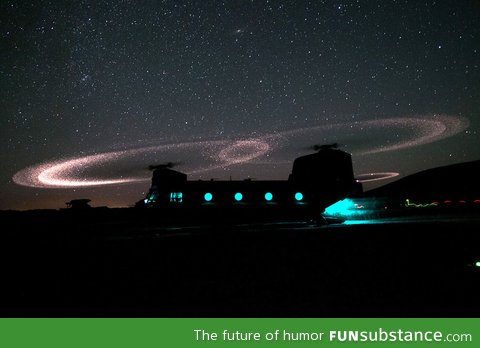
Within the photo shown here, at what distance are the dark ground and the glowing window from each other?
15.2 meters

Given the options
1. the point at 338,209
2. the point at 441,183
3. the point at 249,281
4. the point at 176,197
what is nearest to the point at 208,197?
the point at 176,197

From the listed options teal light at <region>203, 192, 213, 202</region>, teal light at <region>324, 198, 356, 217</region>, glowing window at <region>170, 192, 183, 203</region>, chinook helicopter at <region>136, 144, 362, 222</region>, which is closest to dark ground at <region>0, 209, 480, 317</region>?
chinook helicopter at <region>136, 144, 362, 222</region>

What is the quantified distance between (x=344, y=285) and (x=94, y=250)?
7948 mm

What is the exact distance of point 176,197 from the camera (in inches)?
974

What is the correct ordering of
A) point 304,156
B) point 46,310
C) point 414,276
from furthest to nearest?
1. point 304,156
2. point 414,276
3. point 46,310

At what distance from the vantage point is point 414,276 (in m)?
5.07

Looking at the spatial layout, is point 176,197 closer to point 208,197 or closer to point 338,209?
point 208,197

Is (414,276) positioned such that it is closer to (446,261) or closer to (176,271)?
(446,261)

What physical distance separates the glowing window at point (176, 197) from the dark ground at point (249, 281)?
49.8ft

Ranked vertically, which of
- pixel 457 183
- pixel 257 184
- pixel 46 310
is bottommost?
pixel 46 310

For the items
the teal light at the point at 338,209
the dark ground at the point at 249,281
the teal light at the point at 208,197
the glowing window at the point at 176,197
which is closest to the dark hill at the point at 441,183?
the teal light at the point at 338,209

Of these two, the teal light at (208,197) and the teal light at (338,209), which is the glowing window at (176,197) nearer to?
the teal light at (208,197)

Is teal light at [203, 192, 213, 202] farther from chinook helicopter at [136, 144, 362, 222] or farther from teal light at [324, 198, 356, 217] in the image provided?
teal light at [324, 198, 356, 217]

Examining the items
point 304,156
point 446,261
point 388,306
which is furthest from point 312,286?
point 304,156
